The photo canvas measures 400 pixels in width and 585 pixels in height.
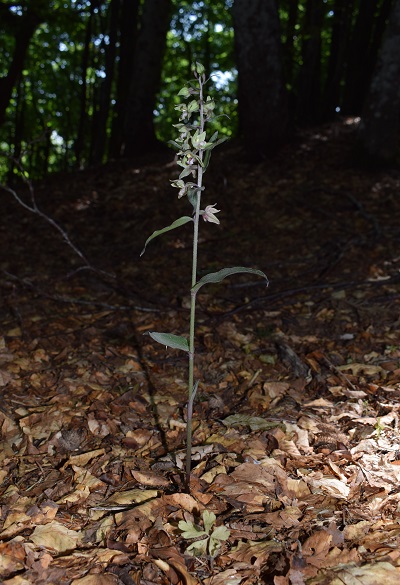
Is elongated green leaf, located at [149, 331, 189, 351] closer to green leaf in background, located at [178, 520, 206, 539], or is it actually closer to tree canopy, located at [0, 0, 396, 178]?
green leaf in background, located at [178, 520, 206, 539]

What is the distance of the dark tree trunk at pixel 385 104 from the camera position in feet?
18.3

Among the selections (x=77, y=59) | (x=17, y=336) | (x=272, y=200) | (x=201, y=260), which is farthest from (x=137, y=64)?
(x=77, y=59)

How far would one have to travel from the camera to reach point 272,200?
5672 mm

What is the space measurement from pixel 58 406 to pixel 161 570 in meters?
1.15

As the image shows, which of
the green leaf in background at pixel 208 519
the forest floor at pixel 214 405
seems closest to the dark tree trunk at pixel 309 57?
the forest floor at pixel 214 405

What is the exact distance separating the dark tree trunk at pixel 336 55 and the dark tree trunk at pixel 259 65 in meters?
4.15

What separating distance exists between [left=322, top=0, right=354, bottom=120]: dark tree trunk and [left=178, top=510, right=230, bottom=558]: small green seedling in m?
9.47

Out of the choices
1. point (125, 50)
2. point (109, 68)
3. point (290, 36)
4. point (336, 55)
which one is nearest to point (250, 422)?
point (109, 68)

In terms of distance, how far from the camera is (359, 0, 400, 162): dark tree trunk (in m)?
5.57

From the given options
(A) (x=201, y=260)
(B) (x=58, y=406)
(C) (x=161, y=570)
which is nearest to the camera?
(C) (x=161, y=570)

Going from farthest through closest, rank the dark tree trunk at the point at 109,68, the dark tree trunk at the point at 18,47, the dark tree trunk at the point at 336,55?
1. the dark tree trunk at the point at 336,55
2. the dark tree trunk at the point at 18,47
3. the dark tree trunk at the point at 109,68

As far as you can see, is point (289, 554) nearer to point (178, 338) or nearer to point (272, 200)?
point (178, 338)

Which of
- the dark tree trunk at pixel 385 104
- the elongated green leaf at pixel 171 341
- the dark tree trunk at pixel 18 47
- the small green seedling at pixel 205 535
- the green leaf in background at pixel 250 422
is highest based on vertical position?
the dark tree trunk at pixel 18 47

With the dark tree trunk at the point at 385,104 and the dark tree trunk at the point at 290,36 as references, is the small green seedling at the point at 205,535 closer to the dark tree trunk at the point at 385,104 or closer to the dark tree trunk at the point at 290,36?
the dark tree trunk at the point at 385,104
